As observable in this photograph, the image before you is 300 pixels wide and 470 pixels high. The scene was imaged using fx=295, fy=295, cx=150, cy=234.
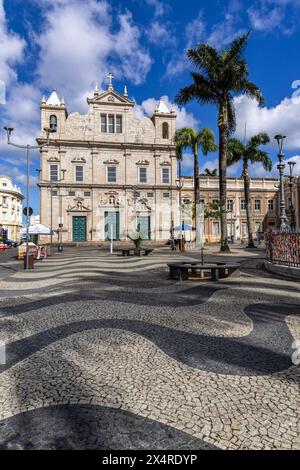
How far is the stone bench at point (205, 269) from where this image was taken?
9.27m

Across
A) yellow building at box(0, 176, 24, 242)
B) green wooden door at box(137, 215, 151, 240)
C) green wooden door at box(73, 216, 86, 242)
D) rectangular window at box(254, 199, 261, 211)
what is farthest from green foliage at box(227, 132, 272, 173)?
yellow building at box(0, 176, 24, 242)

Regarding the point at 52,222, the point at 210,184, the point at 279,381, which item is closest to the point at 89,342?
the point at 279,381

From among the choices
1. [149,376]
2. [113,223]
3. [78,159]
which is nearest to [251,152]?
[113,223]

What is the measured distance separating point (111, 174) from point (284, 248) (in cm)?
3300

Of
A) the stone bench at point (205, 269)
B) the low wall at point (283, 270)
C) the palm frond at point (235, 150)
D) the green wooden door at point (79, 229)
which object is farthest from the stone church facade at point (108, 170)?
the stone bench at point (205, 269)

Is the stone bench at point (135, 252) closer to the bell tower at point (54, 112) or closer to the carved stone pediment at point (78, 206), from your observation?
the carved stone pediment at point (78, 206)

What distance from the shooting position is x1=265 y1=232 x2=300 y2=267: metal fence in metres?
10.0

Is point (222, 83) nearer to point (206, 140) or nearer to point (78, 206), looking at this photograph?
point (206, 140)

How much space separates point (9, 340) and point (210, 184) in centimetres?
4975

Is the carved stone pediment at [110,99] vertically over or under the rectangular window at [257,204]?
over

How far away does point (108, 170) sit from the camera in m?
40.7

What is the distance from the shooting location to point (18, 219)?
285 feet

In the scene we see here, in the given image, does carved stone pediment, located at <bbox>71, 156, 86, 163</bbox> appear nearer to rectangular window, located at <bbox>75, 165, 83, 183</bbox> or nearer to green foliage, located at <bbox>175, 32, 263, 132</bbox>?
rectangular window, located at <bbox>75, 165, 83, 183</bbox>

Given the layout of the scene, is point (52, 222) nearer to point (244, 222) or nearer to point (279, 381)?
point (244, 222)
